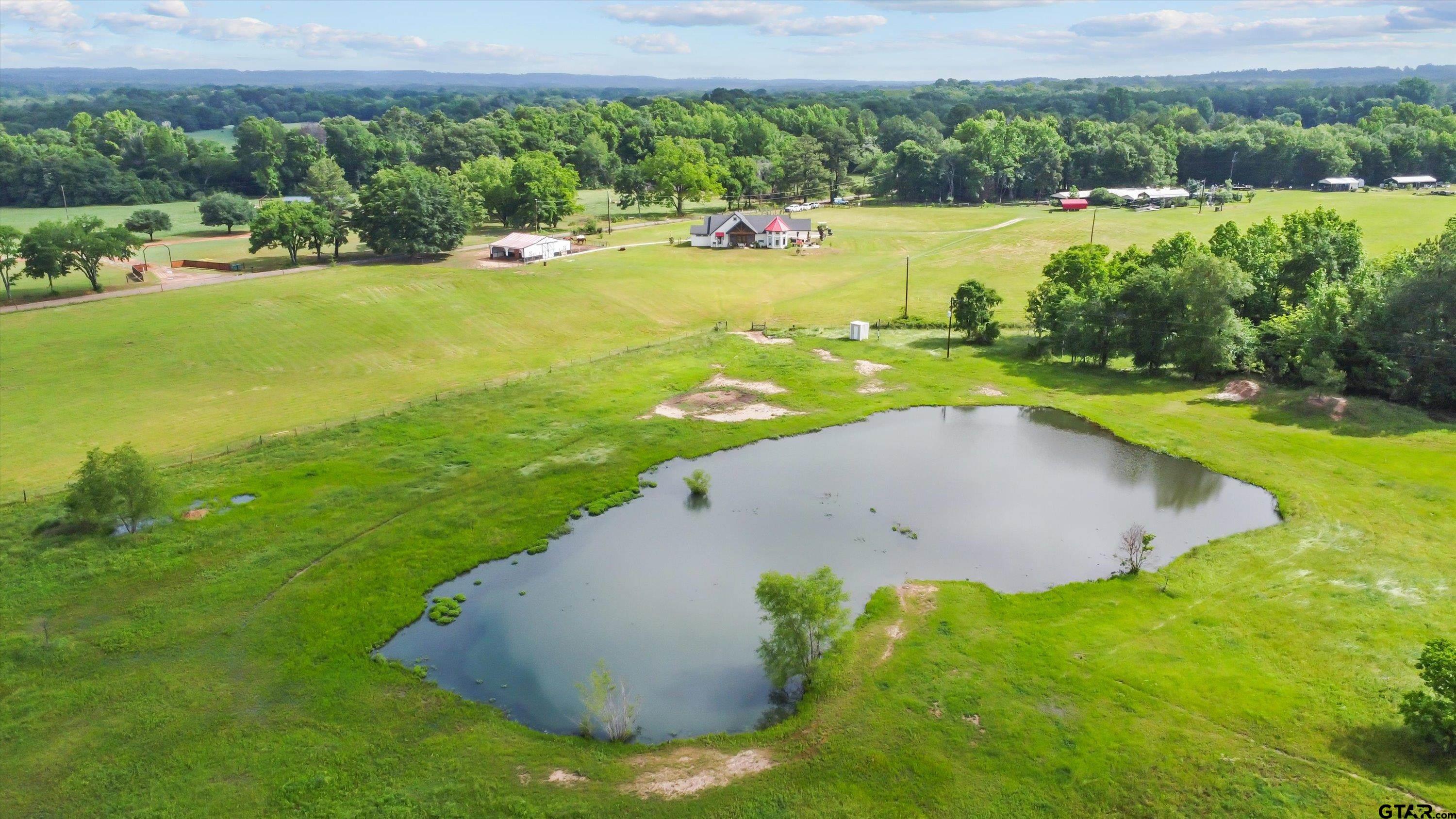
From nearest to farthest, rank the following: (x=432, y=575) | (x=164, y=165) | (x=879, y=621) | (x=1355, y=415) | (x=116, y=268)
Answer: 1. (x=879, y=621)
2. (x=432, y=575)
3. (x=1355, y=415)
4. (x=116, y=268)
5. (x=164, y=165)

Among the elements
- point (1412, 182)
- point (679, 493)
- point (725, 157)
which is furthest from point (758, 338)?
point (1412, 182)

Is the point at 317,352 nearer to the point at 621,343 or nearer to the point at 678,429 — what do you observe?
the point at 621,343

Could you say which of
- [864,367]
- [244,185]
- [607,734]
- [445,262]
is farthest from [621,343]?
[244,185]

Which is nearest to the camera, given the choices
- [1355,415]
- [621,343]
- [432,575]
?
[432,575]

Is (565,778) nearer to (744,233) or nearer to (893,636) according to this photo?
(893,636)

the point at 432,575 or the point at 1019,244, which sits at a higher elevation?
the point at 1019,244

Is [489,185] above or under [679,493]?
above

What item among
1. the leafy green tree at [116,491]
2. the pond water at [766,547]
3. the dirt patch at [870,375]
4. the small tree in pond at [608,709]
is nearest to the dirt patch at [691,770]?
the pond water at [766,547]

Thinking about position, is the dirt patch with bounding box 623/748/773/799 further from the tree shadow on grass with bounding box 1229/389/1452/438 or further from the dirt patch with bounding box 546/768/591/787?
the tree shadow on grass with bounding box 1229/389/1452/438
